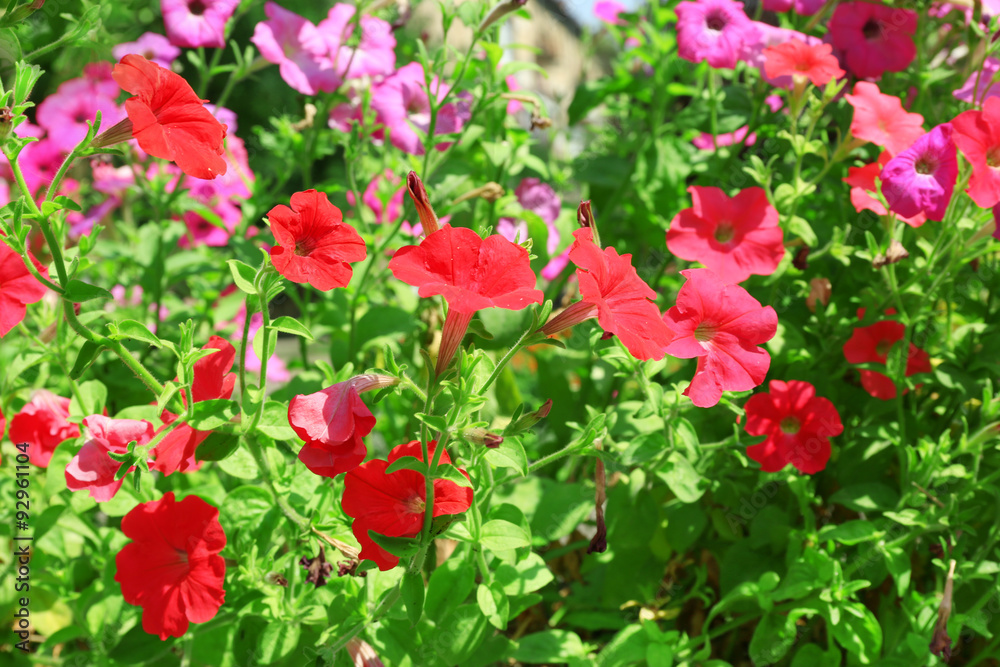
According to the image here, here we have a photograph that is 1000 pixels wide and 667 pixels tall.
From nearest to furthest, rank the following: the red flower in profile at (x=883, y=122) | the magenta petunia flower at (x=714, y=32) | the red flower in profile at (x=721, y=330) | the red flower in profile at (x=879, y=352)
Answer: the red flower in profile at (x=721, y=330) < the red flower in profile at (x=883, y=122) < the red flower in profile at (x=879, y=352) < the magenta petunia flower at (x=714, y=32)

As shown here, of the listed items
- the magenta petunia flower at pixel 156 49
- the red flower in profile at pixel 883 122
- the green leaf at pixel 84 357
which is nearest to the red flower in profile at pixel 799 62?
the red flower in profile at pixel 883 122

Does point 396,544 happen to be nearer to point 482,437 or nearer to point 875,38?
point 482,437

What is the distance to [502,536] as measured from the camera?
35.3 inches

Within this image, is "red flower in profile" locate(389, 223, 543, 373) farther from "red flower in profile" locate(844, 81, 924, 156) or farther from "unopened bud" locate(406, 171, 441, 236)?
"red flower in profile" locate(844, 81, 924, 156)

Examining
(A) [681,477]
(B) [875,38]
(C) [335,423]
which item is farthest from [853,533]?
(B) [875,38]

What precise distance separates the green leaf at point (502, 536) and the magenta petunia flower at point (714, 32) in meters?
0.88

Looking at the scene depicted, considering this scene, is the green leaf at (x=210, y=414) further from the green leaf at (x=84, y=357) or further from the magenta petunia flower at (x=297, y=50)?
the magenta petunia flower at (x=297, y=50)

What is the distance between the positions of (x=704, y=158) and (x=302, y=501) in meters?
1.09

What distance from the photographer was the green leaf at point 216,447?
0.78 m

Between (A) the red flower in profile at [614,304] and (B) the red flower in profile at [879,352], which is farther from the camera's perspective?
(B) the red flower in profile at [879,352]

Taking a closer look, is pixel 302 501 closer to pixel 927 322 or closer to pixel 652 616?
pixel 652 616

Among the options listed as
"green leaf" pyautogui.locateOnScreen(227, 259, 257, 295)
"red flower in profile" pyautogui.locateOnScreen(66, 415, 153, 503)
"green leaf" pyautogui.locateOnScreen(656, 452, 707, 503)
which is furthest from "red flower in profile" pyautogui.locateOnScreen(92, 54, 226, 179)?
"green leaf" pyautogui.locateOnScreen(656, 452, 707, 503)

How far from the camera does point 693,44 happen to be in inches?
51.5

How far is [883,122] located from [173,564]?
120 centimetres
